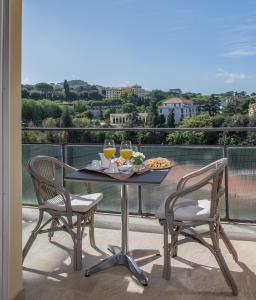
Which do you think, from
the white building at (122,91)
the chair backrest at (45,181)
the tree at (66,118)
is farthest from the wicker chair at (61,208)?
the white building at (122,91)

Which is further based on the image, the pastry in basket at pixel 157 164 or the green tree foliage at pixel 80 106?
the green tree foliage at pixel 80 106

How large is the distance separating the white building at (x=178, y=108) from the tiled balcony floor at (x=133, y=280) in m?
2.16

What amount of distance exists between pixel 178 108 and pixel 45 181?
3.21 m

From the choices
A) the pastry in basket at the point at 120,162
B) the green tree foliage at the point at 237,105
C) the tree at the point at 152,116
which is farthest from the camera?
the green tree foliage at the point at 237,105

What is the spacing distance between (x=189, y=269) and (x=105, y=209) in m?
1.48

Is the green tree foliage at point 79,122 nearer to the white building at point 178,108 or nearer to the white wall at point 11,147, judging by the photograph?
the white building at point 178,108

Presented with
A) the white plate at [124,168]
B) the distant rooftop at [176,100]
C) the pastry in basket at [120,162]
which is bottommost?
the white plate at [124,168]

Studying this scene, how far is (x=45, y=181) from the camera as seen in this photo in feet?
8.05

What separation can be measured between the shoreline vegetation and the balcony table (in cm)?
128

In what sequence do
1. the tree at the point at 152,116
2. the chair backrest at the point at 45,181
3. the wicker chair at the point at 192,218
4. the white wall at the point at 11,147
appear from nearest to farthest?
1. the white wall at the point at 11,147
2. the wicker chair at the point at 192,218
3. the chair backrest at the point at 45,181
4. the tree at the point at 152,116

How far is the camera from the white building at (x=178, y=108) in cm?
479

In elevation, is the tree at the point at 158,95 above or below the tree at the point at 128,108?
above

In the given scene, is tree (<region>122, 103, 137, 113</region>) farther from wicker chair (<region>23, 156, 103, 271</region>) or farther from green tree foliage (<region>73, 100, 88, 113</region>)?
wicker chair (<region>23, 156, 103, 271</region>)

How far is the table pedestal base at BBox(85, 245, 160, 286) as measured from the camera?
2342 millimetres
